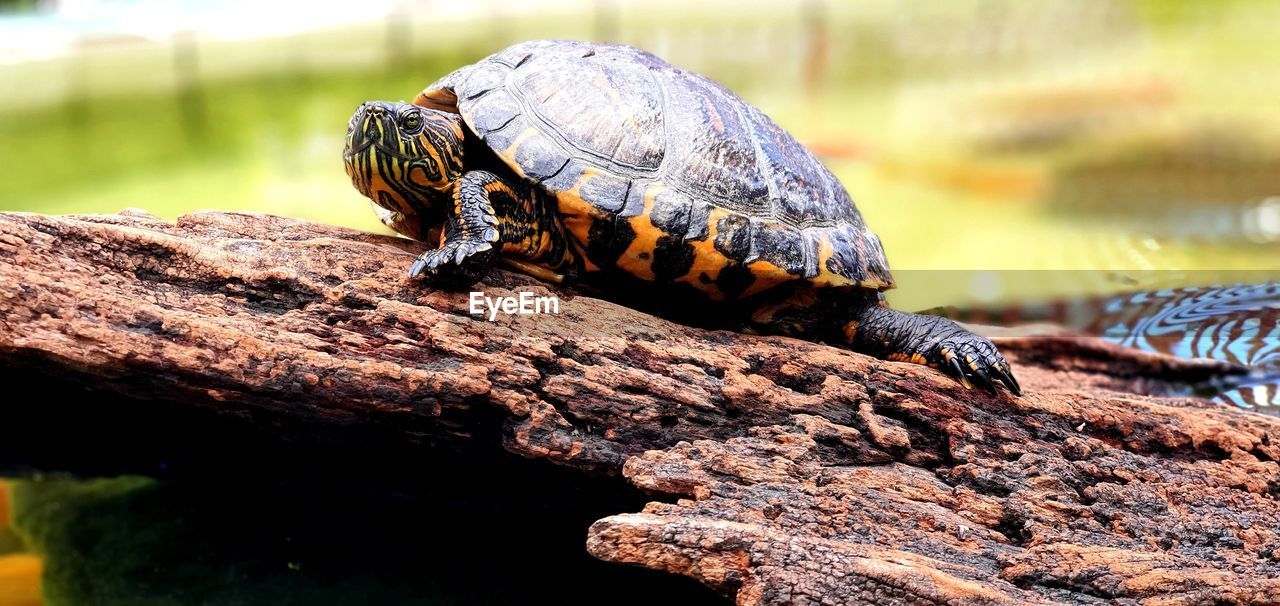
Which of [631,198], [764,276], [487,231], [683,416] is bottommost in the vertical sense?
[683,416]

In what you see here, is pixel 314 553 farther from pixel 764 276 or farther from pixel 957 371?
pixel 957 371

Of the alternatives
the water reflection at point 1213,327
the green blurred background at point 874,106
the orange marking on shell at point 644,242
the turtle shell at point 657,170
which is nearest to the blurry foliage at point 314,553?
the orange marking on shell at point 644,242

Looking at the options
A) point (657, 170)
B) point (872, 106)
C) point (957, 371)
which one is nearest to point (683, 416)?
point (657, 170)

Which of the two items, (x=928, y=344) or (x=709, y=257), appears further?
(x=928, y=344)

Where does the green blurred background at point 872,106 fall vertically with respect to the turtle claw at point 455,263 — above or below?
above

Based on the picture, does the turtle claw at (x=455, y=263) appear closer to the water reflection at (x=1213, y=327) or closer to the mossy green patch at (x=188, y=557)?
the mossy green patch at (x=188, y=557)

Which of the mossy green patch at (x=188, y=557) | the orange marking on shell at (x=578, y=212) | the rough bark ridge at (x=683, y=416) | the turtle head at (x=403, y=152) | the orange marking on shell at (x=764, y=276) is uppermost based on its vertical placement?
the turtle head at (x=403, y=152)

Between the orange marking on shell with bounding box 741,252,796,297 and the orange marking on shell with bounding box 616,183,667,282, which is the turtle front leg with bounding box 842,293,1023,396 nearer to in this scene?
the orange marking on shell with bounding box 741,252,796,297
